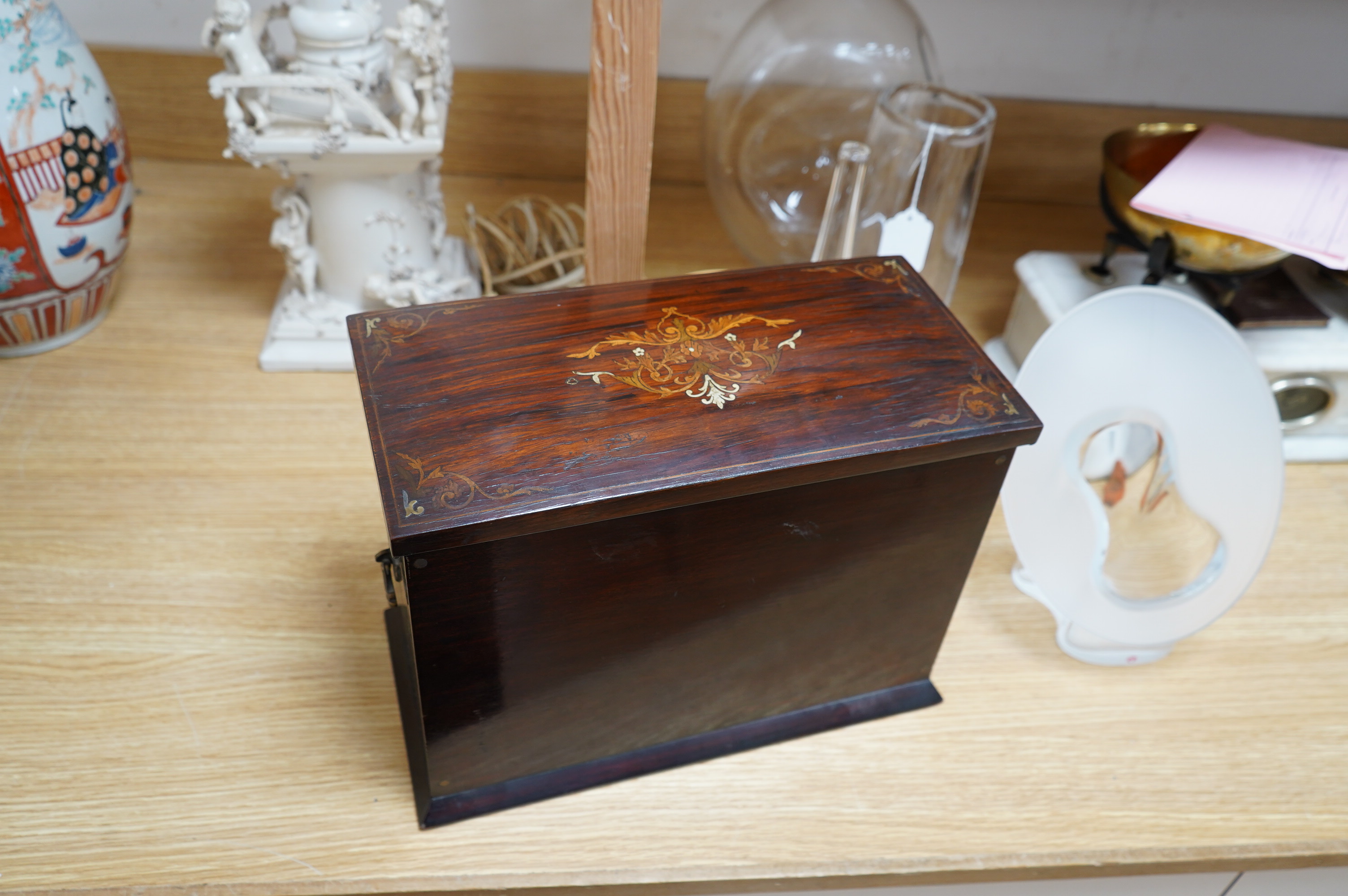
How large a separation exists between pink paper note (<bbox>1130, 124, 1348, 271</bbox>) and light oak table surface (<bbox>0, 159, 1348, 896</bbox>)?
0.75 ft

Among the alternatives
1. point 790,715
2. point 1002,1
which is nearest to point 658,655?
point 790,715

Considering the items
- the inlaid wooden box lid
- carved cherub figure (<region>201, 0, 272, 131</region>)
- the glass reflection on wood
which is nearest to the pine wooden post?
the inlaid wooden box lid

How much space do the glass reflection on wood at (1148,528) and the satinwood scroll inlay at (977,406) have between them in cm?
17

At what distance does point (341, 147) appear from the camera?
0.70m

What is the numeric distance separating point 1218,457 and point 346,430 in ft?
2.07

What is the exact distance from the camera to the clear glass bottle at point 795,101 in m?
0.83

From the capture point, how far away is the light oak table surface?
1.76 feet

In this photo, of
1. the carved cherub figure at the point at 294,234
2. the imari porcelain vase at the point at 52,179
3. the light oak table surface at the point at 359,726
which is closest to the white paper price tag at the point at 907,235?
the light oak table surface at the point at 359,726

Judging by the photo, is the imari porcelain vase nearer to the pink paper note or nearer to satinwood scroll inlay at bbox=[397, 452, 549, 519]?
satinwood scroll inlay at bbox=[397, 452, 549, 519]

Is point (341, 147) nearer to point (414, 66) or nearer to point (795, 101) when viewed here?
point (414, 66)

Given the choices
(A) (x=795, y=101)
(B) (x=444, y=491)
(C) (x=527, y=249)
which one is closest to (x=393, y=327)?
(B) (x=444, y=491)

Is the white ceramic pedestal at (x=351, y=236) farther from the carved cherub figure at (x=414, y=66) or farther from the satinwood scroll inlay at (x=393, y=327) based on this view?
the satinwood scroll inlay at (x=393, y=327)

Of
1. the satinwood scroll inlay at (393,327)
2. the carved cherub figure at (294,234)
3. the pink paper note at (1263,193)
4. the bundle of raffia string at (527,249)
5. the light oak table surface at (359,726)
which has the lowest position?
the light oak table surface at (359,726)

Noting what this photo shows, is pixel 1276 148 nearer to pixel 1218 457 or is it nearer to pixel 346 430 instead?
pixel 1218 457
